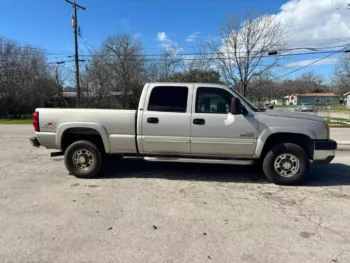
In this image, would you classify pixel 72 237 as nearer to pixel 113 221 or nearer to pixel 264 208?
pixel 113 221

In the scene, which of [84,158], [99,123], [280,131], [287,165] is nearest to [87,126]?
[99,123]

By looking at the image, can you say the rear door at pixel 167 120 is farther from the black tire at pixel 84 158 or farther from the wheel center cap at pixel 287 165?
the wheel center cap at pixel 287 165

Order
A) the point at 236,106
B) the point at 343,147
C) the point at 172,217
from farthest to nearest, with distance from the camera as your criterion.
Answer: the point at 343,147
the point at 236,106
the point at 172,217

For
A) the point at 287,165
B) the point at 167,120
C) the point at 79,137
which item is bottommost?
the point at 287,165

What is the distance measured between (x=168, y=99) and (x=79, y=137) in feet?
6.95

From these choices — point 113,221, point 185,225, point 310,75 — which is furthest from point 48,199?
point 310,75

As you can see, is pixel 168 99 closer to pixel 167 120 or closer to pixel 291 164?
pixel 167 120

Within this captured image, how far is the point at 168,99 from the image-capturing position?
21.3 ft

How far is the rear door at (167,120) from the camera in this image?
6.35 m

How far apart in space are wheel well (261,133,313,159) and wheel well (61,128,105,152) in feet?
11.3

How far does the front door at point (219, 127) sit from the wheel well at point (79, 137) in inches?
80.0

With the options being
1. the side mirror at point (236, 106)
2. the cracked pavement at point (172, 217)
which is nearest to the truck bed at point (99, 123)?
the cracked pavement at point (172, 217)

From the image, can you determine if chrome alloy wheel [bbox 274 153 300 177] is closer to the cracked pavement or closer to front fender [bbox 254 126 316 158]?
the cracked pavement

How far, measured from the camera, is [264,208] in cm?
499
